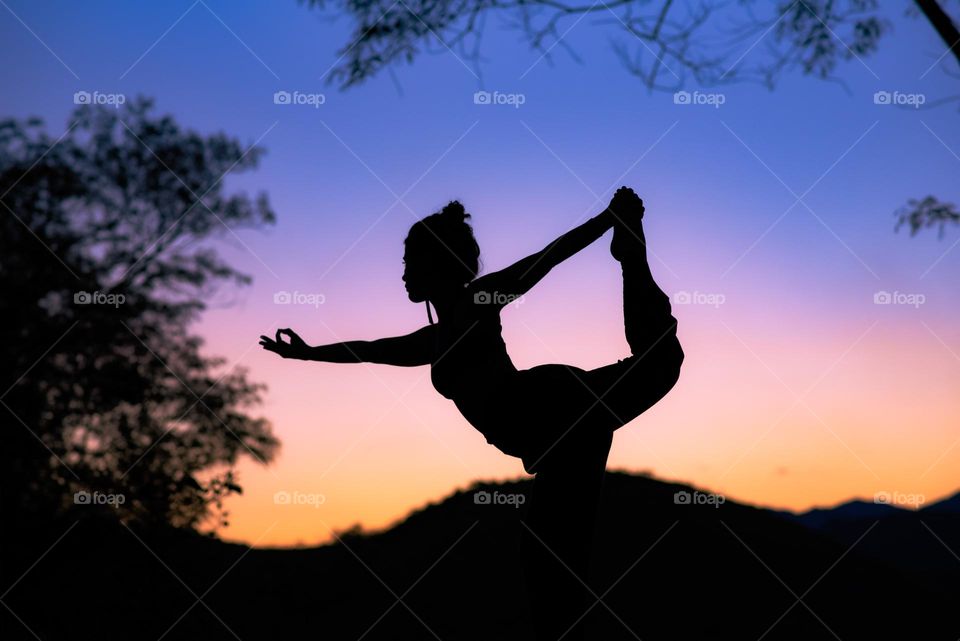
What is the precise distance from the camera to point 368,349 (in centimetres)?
402

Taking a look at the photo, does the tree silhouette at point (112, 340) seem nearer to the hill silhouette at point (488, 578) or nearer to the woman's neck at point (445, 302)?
the hill silhouette at point (488, 578)

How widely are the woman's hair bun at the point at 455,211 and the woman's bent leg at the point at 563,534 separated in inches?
45.8

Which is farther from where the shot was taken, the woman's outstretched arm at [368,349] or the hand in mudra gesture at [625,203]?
the woman's outstretched arm at [368,349]

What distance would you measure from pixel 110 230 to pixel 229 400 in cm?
252

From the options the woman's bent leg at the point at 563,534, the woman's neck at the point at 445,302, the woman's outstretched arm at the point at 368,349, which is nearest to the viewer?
the woman's bent leg at the point at 563,534

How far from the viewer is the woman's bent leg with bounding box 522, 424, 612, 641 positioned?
3314 millimetres

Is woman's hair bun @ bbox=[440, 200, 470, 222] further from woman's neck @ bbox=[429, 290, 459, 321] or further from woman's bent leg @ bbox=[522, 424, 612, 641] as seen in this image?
woman's bent leg @ bbox=[522, 424, 612, 641]

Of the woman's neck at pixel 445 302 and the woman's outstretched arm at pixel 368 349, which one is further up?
the woman's neck at pixel 445 302

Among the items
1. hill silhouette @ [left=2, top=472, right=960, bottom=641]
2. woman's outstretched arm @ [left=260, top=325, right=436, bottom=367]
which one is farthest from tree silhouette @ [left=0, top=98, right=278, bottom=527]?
woman's outstretched arm @ [left=260, top=325, right=436, bottom=367]

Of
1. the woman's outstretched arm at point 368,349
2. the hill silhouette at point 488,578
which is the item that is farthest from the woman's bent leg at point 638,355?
the hill silhouette at point 488,578

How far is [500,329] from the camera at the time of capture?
11.9 feet

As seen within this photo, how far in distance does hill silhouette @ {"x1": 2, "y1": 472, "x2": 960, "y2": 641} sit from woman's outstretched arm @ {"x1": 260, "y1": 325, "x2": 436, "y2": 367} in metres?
3.63

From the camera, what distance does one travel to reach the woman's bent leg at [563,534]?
3.31m

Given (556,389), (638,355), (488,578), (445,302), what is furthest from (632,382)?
(488,578)
